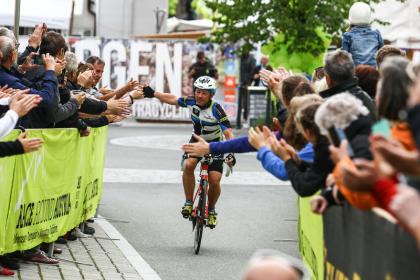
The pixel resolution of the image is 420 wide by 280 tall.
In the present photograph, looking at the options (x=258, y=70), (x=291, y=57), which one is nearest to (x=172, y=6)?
(x=258, y=70)

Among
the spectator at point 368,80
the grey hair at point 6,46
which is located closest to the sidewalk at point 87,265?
the grey hair at point 6,46

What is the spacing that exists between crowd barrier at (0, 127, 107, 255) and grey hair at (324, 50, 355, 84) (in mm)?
2691

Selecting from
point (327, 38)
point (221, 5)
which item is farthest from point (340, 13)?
point (221, 5)

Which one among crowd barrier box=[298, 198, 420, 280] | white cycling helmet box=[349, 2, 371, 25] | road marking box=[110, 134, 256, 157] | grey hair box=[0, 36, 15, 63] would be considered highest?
white cycling helmet box=[349, 2, 371, 25]

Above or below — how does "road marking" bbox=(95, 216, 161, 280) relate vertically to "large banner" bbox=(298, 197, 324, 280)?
below

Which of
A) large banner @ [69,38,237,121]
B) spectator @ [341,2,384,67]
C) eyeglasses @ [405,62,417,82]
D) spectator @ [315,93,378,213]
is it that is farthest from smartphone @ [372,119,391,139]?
large banner @ [69,38,237,121]

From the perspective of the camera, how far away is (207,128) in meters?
14.1

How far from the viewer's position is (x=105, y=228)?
14.4 m

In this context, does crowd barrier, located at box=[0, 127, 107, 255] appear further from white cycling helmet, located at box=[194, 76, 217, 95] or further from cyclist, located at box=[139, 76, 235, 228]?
white cycling helmet, located at box=[194, 76, 217, 95]

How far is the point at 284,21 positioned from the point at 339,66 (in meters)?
20.3

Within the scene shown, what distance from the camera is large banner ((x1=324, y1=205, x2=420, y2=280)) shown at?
199 inches

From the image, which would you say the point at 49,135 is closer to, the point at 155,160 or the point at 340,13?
the point at 155,160

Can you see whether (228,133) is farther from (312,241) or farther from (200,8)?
(200,8)

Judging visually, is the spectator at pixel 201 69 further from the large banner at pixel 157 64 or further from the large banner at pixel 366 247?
the large banner at pixel 366 247
